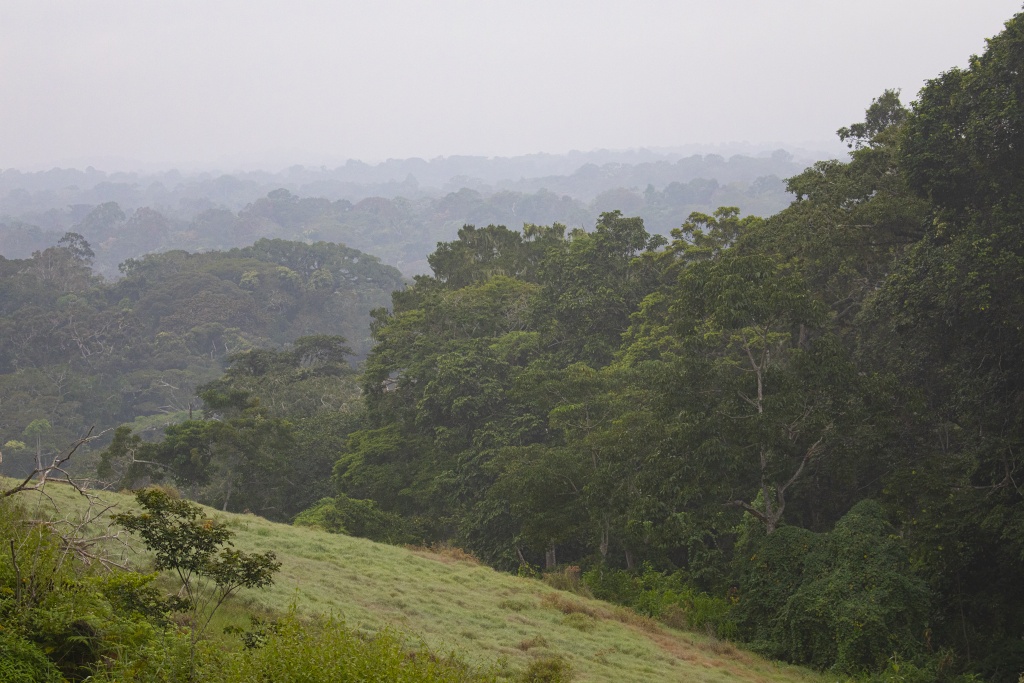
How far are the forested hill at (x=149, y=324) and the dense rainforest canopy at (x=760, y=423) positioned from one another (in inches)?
509

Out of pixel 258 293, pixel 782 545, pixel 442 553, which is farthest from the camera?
pixel 258 293

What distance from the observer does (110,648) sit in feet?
19.9

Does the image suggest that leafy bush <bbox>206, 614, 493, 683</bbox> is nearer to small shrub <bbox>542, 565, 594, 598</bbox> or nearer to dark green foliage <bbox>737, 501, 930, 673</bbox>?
dark green foliage <bbox>737, 501, 930, 673</bbox>

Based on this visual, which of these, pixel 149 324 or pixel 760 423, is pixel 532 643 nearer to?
pixel 760 423

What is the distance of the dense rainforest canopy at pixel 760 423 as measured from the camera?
12.9 m

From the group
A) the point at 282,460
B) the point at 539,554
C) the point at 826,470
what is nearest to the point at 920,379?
the point at 826,470

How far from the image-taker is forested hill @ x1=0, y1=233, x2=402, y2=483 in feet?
158

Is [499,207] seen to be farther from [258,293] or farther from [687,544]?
[687,544]

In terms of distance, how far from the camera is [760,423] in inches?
587

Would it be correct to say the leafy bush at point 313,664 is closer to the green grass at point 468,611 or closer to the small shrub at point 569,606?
the green grass at point 468,611

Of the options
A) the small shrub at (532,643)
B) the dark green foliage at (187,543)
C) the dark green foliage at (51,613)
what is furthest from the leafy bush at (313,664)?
the small shrub at (532,643)

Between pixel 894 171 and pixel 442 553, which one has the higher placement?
pixel 894 171

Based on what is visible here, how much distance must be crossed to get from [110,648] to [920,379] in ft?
50.0

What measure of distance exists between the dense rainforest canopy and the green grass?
181cm
